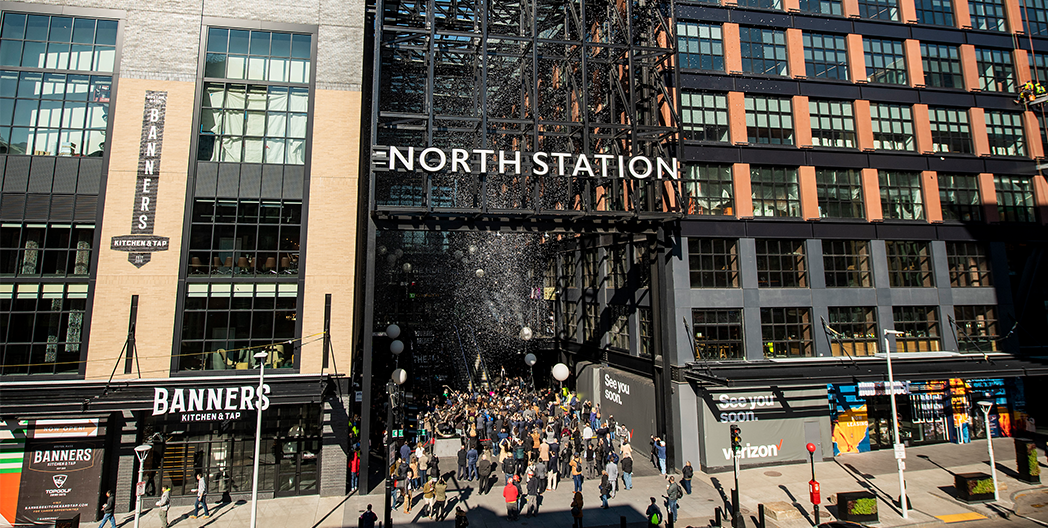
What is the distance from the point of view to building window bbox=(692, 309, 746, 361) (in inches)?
944

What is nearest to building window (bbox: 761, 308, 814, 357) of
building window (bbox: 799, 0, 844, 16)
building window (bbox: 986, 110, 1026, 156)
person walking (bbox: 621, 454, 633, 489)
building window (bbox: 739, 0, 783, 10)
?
person walking (bbox: 621, 454, 633, 489)

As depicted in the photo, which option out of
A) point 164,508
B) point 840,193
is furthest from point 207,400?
point 840,193

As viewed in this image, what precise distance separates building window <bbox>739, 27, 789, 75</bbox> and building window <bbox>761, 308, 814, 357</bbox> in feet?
38.2

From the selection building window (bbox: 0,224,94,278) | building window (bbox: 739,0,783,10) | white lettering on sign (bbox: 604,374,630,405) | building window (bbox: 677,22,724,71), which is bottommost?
white lettering on sign (bbox: 604,374,630,405)

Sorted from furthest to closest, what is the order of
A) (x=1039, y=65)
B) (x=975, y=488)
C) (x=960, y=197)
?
(x=1039, y=65) < (x=960, y=197) < (x=975, y=488)

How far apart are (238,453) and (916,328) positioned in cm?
3072

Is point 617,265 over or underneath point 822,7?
underneath

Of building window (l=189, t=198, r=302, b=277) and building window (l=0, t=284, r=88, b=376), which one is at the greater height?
building window (l=189, t=198, r=302, b=277)

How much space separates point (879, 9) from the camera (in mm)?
27359

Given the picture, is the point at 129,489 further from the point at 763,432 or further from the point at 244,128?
the point at 763,432

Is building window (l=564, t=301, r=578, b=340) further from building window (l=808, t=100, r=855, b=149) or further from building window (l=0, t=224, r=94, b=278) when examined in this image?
building window (l=0, t=224, r=94, b=278)

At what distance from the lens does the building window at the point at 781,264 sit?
24797 millimetres

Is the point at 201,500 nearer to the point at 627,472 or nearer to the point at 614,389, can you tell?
the point at 627,472

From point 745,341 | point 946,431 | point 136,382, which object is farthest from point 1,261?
point 946,431
